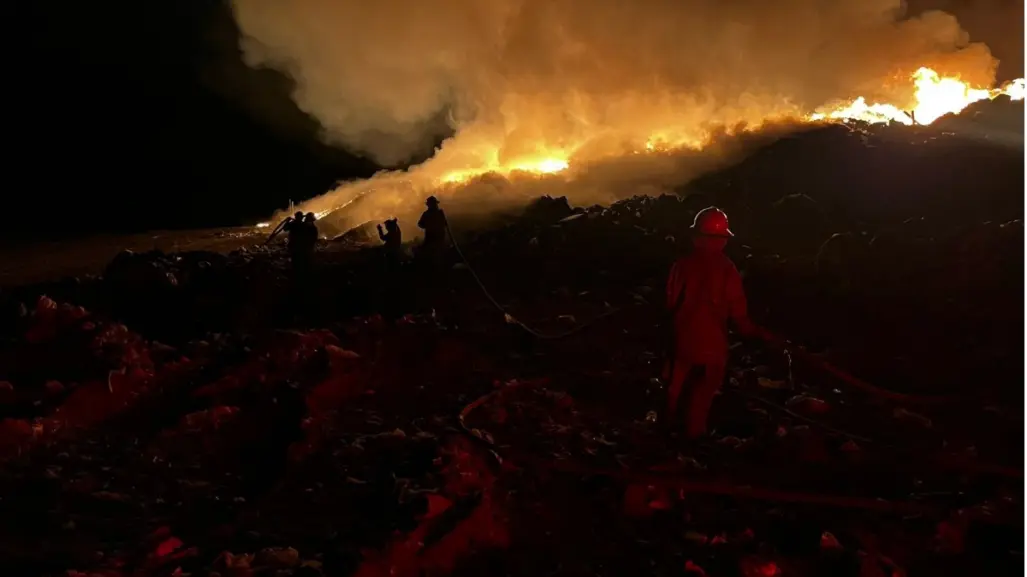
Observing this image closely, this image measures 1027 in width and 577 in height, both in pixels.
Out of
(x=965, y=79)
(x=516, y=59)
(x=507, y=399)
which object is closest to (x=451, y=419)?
(x=507, y=399)

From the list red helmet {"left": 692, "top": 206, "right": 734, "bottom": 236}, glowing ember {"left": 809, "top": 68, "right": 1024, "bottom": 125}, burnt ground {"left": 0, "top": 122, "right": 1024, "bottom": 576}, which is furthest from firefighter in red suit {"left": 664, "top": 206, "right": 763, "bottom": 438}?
glowing ember {"left": 809, "top": 68, "right": 1024, "bottom": 125}

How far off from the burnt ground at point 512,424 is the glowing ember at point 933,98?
1151cm

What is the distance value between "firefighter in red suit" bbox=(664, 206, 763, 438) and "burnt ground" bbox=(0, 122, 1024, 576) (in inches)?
34.8

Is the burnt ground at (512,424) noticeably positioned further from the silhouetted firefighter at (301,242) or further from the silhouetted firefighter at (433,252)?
the silhouetted firefighter at (301,242)

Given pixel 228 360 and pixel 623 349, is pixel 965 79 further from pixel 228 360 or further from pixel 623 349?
pixel 228 360

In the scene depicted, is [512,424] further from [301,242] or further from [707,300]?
[301,242]

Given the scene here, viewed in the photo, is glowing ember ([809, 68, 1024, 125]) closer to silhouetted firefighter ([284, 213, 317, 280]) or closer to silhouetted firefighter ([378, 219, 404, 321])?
silhouetted firefighter ([378, 219, 404, 321])

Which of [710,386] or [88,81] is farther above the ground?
[88,81]

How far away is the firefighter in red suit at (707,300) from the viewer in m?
5.11

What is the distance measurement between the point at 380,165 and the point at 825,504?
2849cm

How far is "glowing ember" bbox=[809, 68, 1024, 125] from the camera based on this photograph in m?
21.9

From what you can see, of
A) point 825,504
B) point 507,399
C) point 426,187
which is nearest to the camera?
point 825,504

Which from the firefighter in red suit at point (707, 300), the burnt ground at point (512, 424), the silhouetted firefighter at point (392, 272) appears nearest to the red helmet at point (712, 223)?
the firefighter in red suit at point (707, 300)

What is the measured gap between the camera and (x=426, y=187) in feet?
71.9
